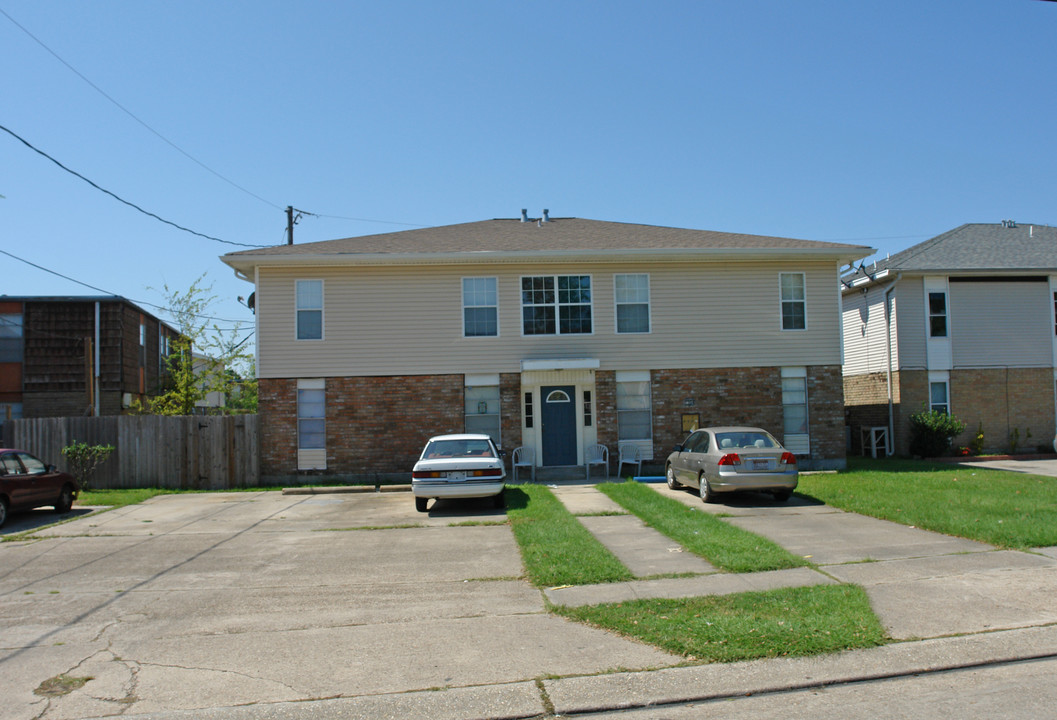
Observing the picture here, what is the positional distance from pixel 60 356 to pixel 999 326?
3445 cm

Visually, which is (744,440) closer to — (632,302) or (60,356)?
(632,302)

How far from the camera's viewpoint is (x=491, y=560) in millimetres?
9906

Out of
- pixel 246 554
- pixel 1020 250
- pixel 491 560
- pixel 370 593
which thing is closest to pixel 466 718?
pixel 370 593

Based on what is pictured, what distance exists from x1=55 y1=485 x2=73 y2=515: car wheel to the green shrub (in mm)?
21541

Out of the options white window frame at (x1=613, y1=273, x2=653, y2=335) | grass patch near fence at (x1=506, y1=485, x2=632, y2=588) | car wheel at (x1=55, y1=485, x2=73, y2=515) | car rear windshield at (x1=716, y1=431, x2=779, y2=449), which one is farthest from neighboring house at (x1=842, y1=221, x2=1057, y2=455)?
car wheel at (x1=55, y1=485, x2=73, y2=515)

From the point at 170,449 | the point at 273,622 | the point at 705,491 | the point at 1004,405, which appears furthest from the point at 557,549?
the point at 1004,405

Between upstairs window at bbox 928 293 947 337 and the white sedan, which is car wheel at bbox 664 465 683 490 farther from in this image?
upstairs window at bbox 928 293 947 337

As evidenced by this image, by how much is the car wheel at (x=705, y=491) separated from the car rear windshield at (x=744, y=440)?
76cm

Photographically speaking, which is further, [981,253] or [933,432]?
[981,253]

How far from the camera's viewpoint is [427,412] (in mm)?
19188

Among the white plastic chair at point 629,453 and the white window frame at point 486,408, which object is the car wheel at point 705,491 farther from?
the white window frame at point 486,408

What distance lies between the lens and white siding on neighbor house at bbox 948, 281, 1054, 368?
2378cm

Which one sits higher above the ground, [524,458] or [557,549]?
[524,458]

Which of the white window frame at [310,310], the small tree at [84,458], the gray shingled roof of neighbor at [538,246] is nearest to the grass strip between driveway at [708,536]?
the gray shingled roof of neighbor at [538,246]
